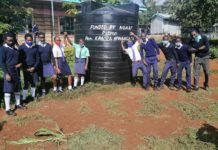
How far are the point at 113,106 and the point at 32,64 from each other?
241 cm

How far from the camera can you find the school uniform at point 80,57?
356 inches

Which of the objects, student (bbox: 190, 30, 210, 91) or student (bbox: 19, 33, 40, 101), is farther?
student (bbox: 190, 30, 210, 91)

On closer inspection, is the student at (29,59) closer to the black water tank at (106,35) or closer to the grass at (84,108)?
the grass at (84,108)

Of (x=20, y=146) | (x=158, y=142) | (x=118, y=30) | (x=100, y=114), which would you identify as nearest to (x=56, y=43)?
(x=118, y=30)

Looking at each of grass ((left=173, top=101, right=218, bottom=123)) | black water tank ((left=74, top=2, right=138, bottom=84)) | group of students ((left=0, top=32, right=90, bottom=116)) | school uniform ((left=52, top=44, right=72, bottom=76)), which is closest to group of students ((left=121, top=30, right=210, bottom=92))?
black water tank ((left=74, top=2, right=138, bottom=84))

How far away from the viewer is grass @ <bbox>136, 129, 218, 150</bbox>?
525cm

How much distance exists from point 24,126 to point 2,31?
3.70 meters

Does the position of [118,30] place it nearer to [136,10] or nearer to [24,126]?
[136,10]

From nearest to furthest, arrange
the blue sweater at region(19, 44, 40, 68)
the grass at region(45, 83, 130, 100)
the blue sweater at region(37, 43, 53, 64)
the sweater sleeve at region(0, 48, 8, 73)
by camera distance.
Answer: the sweater sleeve at region(0, 48, 8, 73)
the blue sweater at region(19, 44, 40, 68)
the blue sweater at region(37, 43, 53, 64)
the grass at region(45, 83, 130, 100)

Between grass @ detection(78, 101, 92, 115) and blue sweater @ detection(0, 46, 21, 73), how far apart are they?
6.35 ft

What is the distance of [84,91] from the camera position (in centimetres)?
874

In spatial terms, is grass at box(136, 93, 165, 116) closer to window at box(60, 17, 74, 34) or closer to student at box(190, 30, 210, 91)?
student at box(190, 30, 210, 91)

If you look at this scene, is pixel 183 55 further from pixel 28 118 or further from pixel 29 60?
pixel 28 118

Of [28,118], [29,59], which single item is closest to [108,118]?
[28,118]
